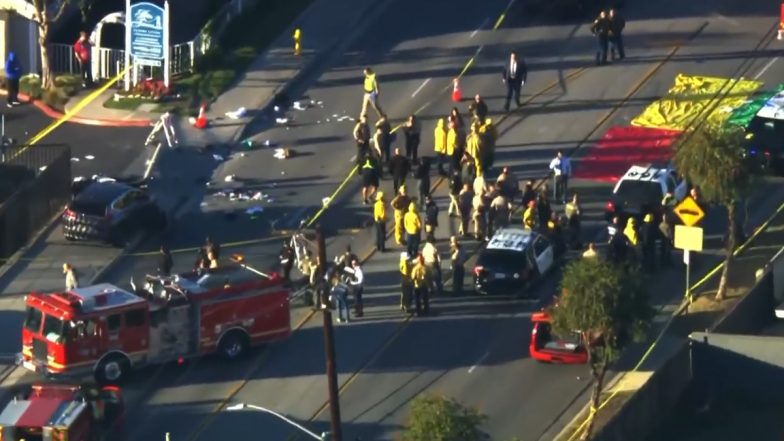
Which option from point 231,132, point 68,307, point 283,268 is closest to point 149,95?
point 231,132

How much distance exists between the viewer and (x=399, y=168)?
181ft

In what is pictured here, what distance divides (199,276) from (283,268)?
3.07 metres

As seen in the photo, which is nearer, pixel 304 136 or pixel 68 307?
pixel 68 307

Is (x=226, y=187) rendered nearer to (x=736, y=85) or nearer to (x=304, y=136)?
(x=304, y=136)

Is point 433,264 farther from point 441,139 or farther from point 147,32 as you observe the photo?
point 147,32

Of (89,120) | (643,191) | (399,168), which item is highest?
(89,120)

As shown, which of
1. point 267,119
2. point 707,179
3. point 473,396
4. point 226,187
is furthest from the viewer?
point 267,119

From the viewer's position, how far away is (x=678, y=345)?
48719 mm

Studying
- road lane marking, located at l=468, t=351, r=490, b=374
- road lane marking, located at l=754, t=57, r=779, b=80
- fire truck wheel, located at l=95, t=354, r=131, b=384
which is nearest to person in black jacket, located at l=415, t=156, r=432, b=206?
road lane marking, located at l=468, t=351, r=490, b=374

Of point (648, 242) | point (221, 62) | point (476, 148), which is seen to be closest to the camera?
point (648, 242)

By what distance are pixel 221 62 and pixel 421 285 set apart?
58.2 feet

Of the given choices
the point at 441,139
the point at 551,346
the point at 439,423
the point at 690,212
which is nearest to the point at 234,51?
the point at 441,139

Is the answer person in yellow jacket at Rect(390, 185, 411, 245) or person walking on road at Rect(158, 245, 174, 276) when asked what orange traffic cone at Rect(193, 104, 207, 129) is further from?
person walking on road at Rect(158, 245, 174, 276)

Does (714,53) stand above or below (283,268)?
above
